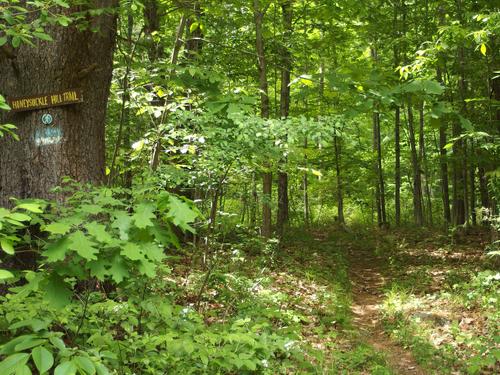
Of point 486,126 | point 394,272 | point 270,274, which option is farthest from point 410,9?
point 270,274

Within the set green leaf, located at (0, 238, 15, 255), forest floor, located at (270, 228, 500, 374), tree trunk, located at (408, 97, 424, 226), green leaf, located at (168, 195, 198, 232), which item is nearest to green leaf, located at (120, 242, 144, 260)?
green leaf, located at (168, 195, 198, 232)

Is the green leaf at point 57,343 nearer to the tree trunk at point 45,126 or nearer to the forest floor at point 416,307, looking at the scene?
the tree trunk at point 45,126

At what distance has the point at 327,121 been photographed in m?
5.05

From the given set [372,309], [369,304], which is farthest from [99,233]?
[369,304]

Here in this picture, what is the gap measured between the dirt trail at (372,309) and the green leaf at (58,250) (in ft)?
15.6

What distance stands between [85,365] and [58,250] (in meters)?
0.56

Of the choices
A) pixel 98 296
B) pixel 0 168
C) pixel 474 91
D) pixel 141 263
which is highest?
pixel 474 91

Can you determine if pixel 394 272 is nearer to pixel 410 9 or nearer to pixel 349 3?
pixel 349 3

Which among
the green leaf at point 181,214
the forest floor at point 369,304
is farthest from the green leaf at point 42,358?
the forest floor at point 369,304

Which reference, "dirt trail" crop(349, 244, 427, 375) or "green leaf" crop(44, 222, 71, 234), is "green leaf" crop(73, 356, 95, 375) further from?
"dirt trail" crop(349, 244, 427, 375)

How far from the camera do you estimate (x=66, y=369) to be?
2031 mm

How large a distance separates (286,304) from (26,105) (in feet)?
16.6

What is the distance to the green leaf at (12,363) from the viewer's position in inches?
77.0

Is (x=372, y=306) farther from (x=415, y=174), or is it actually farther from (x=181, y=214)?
(x=415, y=174)
